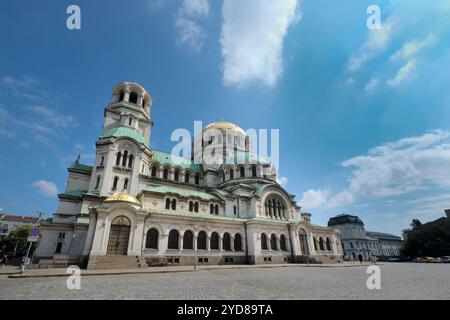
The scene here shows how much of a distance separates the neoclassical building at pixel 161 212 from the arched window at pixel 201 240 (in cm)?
12

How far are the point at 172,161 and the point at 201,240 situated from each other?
1607 cm

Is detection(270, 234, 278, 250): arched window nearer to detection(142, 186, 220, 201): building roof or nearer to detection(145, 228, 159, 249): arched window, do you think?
detection(142, 186, 220, 201): building roof

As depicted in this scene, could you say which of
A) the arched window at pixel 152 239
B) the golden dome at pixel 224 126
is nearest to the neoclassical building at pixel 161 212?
the arched window at pixel 152 239

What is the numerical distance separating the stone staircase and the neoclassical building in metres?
0.08

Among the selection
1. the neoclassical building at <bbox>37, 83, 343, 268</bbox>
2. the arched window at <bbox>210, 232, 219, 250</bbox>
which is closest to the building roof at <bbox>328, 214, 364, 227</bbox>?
the neoclassical building at <bbox>37, 83, 343, 268</bbox>

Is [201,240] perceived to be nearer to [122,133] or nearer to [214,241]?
[214,241]

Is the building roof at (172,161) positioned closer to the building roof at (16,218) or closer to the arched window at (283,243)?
the arched window at (283,243)

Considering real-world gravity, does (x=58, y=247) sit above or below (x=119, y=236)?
below

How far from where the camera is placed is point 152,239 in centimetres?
2259

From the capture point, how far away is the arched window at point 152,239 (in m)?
22.2

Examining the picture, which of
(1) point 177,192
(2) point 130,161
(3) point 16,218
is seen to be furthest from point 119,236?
(3) point 16,218
